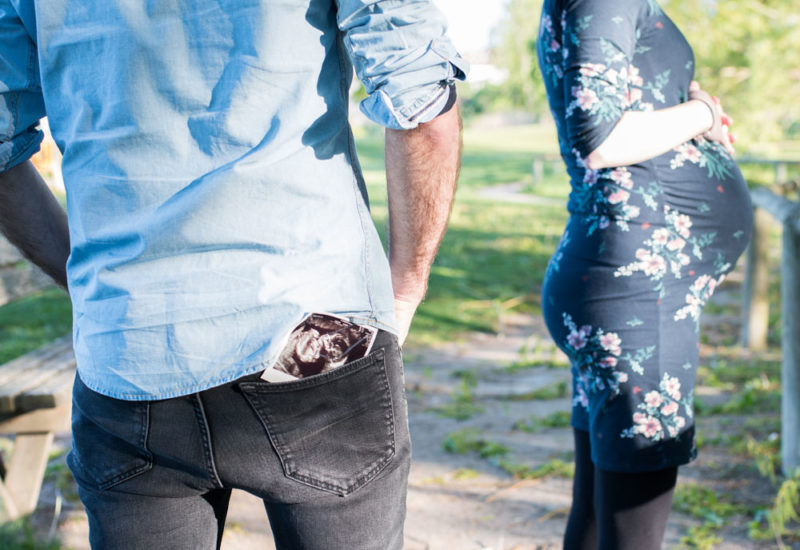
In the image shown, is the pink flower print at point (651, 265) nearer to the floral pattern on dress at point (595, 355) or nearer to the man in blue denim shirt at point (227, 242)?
the floral pattern on dress at point (595, 355)

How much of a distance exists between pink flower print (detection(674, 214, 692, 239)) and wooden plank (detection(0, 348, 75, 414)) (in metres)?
2.19

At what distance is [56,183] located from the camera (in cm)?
439

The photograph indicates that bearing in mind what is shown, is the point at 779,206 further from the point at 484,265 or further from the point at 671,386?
the point at 484,265

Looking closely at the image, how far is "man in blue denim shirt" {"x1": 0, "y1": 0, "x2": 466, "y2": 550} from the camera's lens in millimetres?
1152

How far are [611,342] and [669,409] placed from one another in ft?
0.66

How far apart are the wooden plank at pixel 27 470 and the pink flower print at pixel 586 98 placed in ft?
7.33

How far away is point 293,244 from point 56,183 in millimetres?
3647

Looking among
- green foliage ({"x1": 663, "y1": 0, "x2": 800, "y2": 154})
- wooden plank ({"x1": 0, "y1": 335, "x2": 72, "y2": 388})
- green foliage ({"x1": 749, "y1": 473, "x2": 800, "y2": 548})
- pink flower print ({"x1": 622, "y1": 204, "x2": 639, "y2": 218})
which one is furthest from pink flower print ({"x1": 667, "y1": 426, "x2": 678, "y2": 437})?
green foliage ({"x1": 663, "y1": 0, "x2": 800, "y2": 154})

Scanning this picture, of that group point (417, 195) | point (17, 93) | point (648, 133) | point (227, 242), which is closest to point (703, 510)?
point (648, 133)

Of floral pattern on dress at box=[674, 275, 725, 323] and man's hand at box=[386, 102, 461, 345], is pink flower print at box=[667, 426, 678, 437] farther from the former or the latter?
man's hand at box=[386, 102, 461, 345]

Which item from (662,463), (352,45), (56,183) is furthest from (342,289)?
(56,183)

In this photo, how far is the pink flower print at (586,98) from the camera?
1.82 m

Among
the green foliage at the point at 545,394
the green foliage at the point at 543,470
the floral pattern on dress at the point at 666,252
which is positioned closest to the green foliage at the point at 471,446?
the green foliage at the point at 543,470

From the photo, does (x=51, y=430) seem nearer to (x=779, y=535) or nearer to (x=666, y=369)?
(x=666, y=369)
